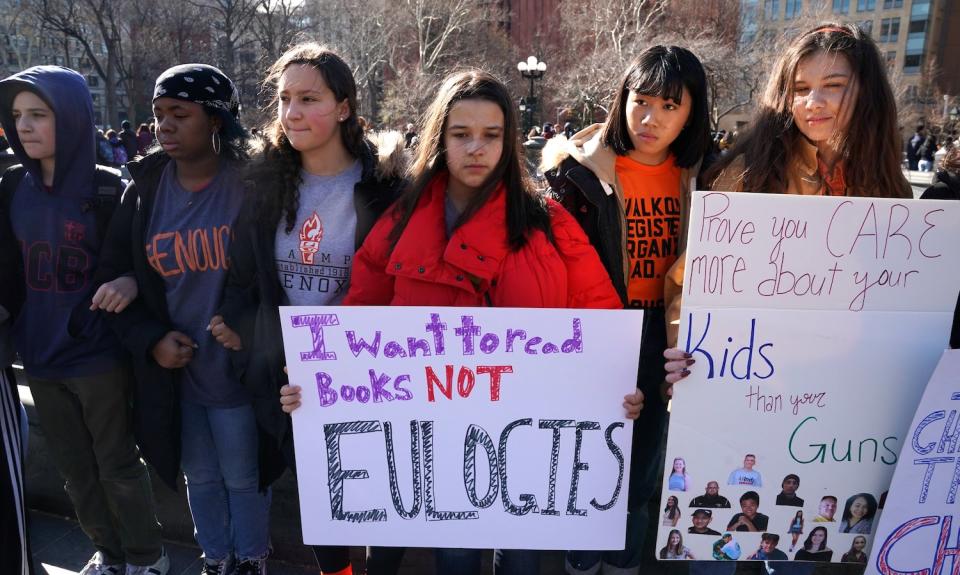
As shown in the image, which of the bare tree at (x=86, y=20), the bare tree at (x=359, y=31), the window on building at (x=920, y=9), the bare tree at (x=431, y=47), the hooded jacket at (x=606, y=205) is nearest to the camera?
the hooded jacket at (x=606, y=205)

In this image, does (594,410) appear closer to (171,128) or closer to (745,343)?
(745,343)

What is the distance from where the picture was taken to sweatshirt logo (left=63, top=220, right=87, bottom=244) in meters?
2.23

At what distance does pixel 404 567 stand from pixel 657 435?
3.74 feet

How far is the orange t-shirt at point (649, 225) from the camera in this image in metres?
2.11

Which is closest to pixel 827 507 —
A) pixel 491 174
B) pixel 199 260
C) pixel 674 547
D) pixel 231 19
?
pixel 674 547

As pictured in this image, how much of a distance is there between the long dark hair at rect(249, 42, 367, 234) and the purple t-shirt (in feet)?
0.54

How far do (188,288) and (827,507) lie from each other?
2.11 m

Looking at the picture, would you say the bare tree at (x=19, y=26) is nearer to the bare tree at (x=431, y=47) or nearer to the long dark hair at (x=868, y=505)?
the bare tree at (x=431, y=47)

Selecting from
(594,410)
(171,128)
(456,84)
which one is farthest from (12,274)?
(594,410)

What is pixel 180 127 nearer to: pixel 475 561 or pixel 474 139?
pixel 474 139

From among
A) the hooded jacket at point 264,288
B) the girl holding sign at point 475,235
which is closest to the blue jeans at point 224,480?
the hooded jacket at point 264,288

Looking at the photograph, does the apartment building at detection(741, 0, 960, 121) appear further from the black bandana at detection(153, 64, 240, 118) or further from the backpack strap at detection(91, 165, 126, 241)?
the backpack strap at detection(91, 165, 126, 241)

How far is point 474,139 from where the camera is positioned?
1867 mm

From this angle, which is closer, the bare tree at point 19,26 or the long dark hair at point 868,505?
the long dark hair at point 868,505
